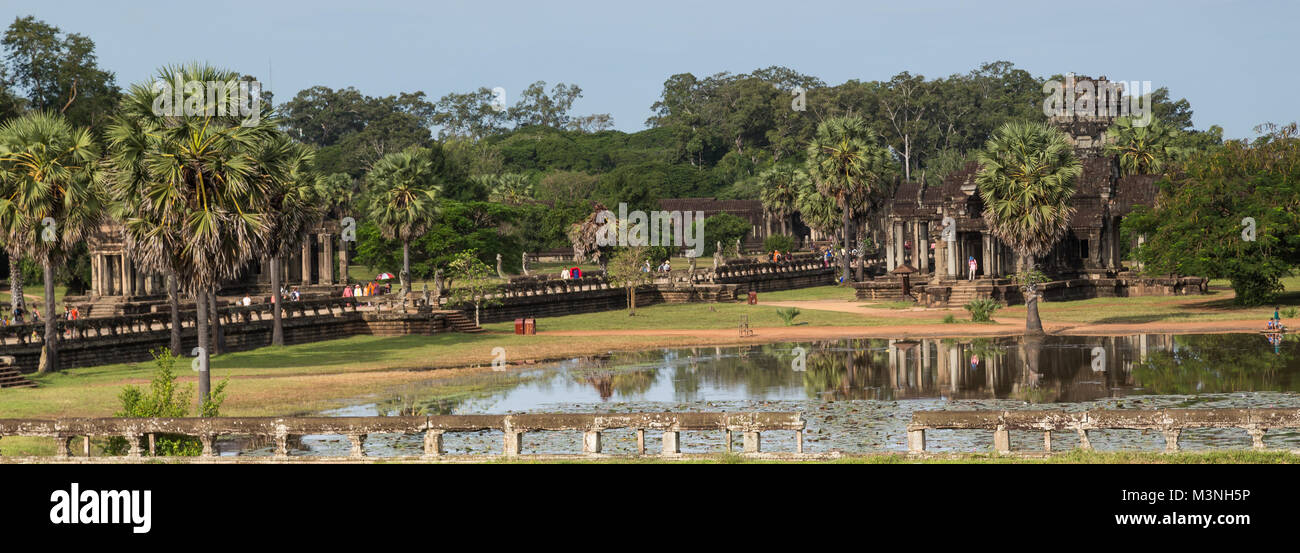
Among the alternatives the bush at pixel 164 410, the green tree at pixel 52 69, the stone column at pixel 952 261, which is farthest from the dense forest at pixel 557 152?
the bush at pixel 164 410

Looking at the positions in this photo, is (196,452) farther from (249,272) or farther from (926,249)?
(926,249)

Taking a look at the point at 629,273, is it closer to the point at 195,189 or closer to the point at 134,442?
the point at 195,189

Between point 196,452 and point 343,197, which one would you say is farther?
point 343,197

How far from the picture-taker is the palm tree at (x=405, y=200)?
7975 centimetres

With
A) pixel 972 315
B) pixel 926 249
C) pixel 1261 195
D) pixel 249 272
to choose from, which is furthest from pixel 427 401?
pixel 926 249

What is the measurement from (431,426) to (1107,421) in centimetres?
1038

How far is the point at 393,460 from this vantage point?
2056 centimetres

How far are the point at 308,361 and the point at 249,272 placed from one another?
129 ft

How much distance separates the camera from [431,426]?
73.6 feet

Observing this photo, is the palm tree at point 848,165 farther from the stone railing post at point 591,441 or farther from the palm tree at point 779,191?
the stone railing post at point 591,441

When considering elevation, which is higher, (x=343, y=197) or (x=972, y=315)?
(x=343, y=197)

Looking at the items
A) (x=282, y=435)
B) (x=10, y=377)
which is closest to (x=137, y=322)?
(x=10, y=377)

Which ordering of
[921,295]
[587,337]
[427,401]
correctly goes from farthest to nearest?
[921,295] < [587,337] < [427,401]

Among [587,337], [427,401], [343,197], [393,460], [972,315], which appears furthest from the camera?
[343,197]
